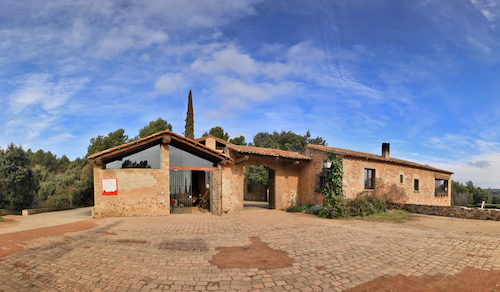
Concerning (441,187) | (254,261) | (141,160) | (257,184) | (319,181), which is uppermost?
(141,160)

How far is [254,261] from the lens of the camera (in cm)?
554

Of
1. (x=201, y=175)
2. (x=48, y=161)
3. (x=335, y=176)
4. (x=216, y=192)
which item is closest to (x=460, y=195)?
(x=335, y=176)

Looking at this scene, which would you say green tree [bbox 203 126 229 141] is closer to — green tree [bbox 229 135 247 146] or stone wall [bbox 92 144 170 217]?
green tree [bbox 229 135 247 146]

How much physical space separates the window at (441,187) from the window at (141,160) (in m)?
24.0

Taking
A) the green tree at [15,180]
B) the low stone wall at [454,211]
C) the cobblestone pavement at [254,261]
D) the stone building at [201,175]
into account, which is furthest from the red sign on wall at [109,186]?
the low stone wall at [454,211]

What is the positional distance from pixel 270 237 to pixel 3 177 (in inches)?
956

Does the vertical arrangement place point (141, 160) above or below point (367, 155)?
below

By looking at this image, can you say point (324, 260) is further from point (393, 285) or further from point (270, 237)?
point (270, 237)

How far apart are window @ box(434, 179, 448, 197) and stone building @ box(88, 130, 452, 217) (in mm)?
5181

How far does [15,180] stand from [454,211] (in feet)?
100

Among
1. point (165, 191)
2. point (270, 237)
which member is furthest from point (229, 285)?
point (165, 191)

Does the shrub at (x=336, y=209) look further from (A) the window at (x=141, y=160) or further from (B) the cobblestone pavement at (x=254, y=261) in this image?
(A) the window at (x=141, y=160)

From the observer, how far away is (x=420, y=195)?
66.9ft

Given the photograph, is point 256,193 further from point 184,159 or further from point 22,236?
point 22,236
